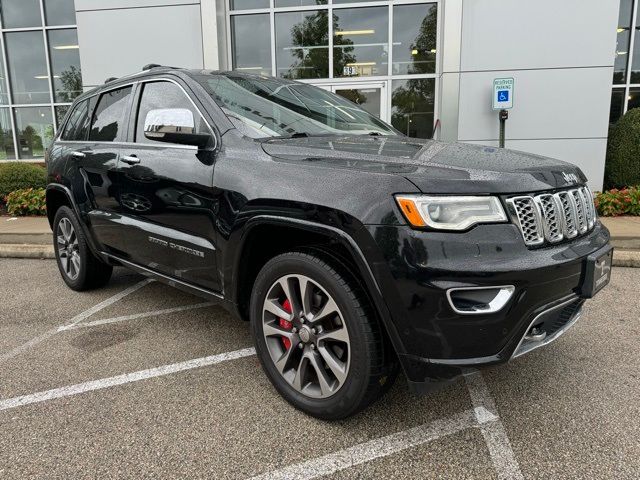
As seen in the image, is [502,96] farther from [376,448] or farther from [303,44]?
[376,448]

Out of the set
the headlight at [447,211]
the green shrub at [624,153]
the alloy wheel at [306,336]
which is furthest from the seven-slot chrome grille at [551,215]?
the green shrub at [624,153]

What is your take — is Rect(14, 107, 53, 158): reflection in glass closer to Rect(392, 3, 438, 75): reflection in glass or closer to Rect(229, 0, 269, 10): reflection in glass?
Rect(229, 0, 269, 10): reflection in glass

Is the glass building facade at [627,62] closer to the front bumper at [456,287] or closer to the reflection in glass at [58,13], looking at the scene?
the front bumper at [456,287]

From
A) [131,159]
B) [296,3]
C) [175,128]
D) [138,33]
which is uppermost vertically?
[296,3]

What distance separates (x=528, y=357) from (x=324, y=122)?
1.97 meters

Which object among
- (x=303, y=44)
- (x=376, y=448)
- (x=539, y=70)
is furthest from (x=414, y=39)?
(x=376, y=448)

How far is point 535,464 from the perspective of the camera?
2.05 m

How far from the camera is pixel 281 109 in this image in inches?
120

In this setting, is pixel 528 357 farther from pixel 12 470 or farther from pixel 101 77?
pixel 101 77

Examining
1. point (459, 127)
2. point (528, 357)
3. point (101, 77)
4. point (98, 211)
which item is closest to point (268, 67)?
point (101, 77)

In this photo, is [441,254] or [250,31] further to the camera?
[250,31]

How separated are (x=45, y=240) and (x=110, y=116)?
3.67 meters

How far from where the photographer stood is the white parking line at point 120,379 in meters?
2.67

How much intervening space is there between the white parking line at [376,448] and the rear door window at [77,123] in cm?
342
